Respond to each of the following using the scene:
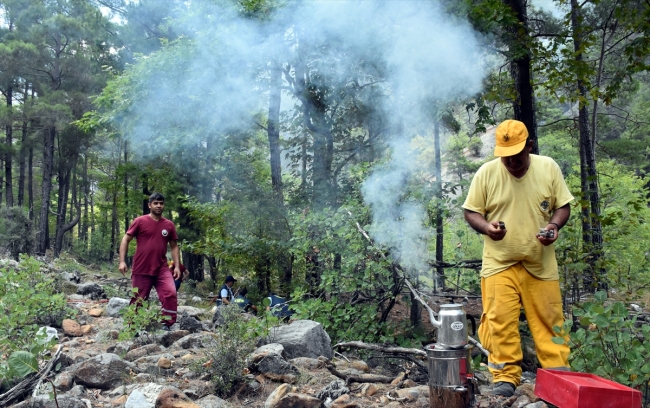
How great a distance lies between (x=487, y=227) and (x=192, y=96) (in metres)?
10.3

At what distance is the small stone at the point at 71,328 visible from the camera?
5.68m

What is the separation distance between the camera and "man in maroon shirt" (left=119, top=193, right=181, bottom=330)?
19.3ft

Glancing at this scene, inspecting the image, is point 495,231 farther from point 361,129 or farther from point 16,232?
point 16,232

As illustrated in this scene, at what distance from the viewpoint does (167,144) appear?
13.8 meters

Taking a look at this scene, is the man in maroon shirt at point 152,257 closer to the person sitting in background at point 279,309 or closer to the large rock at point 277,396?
the person sitting in background at point 279,309

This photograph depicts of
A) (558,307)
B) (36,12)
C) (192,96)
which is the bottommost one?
(558,307)

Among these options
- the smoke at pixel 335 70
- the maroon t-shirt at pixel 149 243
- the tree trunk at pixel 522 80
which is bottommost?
the maroon t-shirt at pixel 149 243

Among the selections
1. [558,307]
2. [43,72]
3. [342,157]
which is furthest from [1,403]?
[43,72]

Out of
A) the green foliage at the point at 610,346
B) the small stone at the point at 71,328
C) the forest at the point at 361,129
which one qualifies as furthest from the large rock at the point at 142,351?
the green foliage at the point at 610,346

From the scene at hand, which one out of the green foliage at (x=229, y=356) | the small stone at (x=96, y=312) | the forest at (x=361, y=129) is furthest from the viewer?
the small stone at (x=96, y=312)

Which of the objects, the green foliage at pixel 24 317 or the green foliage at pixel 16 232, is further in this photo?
the green foliage at pixel 16 232

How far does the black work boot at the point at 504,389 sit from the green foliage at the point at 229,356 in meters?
1.73

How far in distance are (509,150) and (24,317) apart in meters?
4.10

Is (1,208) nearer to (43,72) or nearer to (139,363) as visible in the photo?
(43,72)
